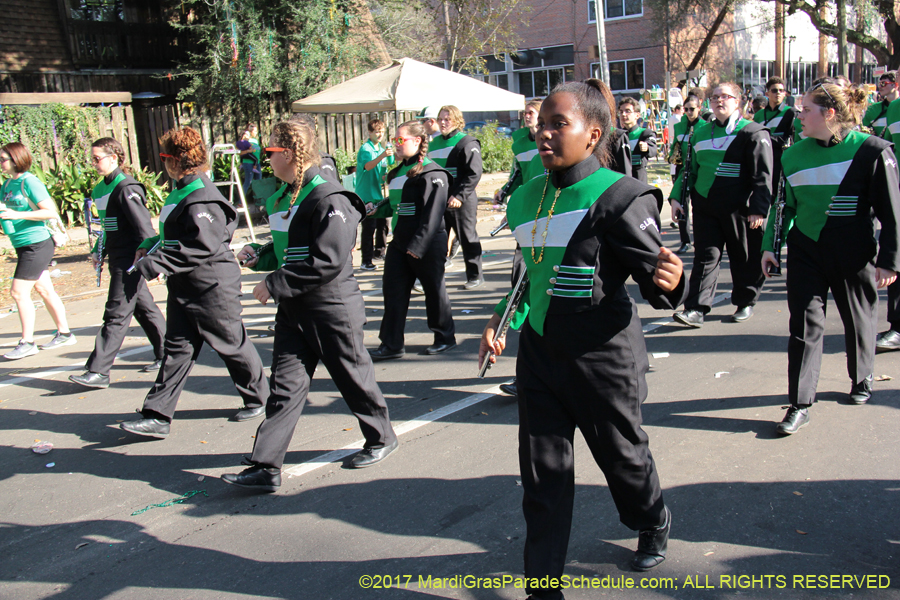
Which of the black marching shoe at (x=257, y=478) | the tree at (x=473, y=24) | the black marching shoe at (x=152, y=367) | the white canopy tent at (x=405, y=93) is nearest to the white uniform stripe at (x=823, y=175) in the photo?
the black marching shoe at (x=257, y=478)

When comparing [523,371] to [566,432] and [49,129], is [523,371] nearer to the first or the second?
[566,432]

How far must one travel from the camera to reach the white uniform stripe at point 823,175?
457cm

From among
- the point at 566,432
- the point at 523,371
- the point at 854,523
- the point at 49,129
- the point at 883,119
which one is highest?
the point at 49,129

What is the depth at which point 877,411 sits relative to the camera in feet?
15.9

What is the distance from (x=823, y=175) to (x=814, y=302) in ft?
2.62

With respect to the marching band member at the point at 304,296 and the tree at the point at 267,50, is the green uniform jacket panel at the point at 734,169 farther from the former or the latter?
the tree at the point at 267,50

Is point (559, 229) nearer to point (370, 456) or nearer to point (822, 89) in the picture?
point (370, 456)

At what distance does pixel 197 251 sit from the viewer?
4848 millimetres

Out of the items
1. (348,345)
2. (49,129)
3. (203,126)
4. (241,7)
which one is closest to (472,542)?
(348,345)

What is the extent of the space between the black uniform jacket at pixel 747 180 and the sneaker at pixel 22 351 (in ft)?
21.4

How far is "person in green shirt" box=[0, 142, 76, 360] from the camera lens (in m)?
6.87

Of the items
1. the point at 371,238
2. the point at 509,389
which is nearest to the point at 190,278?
the point at 509,389

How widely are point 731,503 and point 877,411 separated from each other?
176cm

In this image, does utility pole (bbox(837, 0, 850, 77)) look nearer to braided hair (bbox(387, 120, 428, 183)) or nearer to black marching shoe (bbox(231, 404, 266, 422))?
braided hair (bbox(387, 120, 428, 183))
